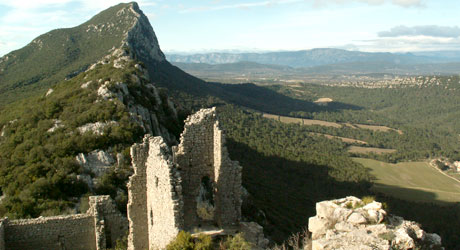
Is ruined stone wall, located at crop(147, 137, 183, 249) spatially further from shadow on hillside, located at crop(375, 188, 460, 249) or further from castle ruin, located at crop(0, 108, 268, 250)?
shadow on hillside, located at crop(375, 188, 460, 249)

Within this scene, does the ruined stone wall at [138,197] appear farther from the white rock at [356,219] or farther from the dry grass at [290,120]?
the dry grass at [290,120]

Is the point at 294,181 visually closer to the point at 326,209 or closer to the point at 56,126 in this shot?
the point at 56,126

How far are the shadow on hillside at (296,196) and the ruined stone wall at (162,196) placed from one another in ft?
65.3

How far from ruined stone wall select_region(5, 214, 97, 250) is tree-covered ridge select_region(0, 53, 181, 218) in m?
5.43

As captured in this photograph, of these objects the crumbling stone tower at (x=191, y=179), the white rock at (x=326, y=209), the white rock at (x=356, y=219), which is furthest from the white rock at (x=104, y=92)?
the white rock at (x=356, y=219)

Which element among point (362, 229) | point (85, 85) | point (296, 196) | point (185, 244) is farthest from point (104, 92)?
point (362, 229)

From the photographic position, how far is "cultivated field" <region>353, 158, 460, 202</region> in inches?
2899

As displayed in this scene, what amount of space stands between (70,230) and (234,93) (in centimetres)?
14442

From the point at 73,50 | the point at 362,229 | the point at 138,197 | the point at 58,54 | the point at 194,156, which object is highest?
the point at 73,50

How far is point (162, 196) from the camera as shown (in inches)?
412

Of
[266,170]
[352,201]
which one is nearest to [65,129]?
[352,201]

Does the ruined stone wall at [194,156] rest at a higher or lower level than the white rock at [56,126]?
higher

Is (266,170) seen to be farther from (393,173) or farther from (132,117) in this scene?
(393,173)

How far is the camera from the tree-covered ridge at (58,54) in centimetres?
6969
